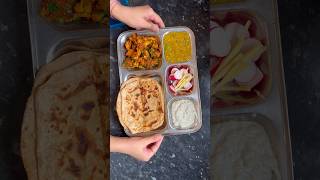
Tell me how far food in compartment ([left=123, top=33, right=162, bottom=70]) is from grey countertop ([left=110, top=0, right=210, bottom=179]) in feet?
0.14

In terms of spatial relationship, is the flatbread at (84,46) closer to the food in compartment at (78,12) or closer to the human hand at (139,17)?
the food in compartment at (78,12)

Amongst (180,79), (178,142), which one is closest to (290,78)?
(180,79)

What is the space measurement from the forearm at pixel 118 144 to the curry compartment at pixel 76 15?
1.84ft

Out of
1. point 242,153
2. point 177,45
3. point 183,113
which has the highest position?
point 177,45

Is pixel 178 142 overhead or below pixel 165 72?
below

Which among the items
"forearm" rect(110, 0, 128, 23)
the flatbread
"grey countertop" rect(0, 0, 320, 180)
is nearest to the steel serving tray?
"grey countertop" rect(0, 0, 320, 180)

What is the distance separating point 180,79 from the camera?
4.91 ft

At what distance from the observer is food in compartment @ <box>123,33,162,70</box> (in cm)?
147

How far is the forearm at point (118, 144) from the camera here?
1.50m

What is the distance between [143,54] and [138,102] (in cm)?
14

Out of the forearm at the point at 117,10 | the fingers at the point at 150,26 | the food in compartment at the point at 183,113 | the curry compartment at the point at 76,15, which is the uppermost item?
the forearm at the point at 117,10

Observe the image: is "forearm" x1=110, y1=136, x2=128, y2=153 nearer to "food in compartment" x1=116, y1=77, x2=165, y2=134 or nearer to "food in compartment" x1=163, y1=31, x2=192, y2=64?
"food in compartment" x1=116, y1=77, x2=165, y2=134

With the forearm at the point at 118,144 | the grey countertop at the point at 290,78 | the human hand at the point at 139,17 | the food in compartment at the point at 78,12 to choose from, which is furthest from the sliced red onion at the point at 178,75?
the grey countertop at the point at 290,78

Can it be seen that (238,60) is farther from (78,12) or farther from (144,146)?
(144,146)
